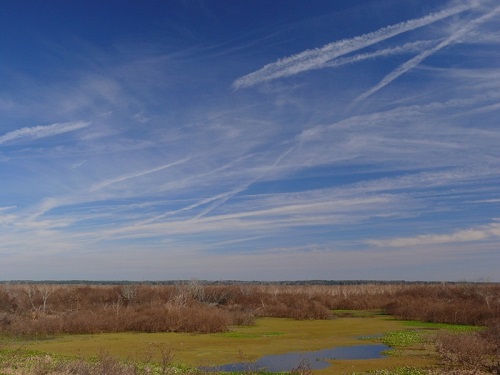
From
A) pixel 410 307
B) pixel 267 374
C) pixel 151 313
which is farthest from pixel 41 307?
pixel 267 374

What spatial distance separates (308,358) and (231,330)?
1710 centimetres

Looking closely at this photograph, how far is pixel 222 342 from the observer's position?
33.9m

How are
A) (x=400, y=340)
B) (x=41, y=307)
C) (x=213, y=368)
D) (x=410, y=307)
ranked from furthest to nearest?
(x=41, y=307), (x=410, y=307), (x=400, y=340), (x=213, y=368)

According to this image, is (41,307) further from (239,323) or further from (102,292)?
(239,323)

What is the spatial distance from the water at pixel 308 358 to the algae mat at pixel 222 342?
92cm

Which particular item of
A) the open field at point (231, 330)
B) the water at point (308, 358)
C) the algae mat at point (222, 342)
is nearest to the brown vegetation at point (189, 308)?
the open field at point (231, 330)

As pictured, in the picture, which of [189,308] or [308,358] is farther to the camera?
[189,308]

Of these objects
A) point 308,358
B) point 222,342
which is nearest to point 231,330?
point 222,342

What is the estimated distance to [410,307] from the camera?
174ft

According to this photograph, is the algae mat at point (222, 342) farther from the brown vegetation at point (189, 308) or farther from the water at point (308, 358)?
the brown vegetation at point (189, 308)

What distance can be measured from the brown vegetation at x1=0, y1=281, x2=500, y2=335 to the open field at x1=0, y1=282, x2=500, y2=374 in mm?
105

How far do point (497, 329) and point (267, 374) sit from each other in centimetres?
1557

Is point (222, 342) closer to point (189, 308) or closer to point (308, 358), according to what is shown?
point (308, 358)

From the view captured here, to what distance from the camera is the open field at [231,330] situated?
84.2ft
